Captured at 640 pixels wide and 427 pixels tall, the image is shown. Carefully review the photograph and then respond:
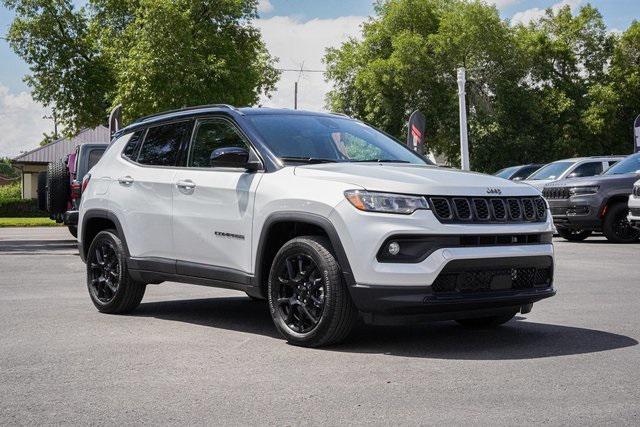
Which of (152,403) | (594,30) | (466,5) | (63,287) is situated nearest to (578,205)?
(63,287)

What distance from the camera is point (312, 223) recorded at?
6711 millimetres

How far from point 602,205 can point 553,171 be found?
4.60m

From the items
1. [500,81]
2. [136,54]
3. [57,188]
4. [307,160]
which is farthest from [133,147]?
[500,81]

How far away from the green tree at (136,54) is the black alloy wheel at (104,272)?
30652 mm

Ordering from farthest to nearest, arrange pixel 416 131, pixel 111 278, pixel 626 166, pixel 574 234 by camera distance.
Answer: pixel 574 234
pixel 626 166
pixel 416 131
pixel 111 278

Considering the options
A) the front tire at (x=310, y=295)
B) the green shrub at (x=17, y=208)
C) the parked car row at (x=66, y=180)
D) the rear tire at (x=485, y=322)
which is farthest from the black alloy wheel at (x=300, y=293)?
the green shrub at (x=17, y=208)

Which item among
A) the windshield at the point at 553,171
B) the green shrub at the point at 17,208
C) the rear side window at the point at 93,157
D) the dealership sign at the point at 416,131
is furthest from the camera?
the green shrub at the point at 17,208

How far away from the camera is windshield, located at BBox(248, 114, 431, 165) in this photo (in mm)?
7473

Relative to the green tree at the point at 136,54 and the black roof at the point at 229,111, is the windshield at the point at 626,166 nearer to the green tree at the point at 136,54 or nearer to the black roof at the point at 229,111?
the black roof at the point at 229,111

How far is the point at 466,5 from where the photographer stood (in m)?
56.5

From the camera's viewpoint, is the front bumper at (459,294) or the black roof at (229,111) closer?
the front bumper at (459,294)

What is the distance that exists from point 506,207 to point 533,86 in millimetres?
52370

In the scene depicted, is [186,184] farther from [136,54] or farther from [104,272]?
[136,54]

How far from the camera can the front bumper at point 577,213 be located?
1897 centimetres
